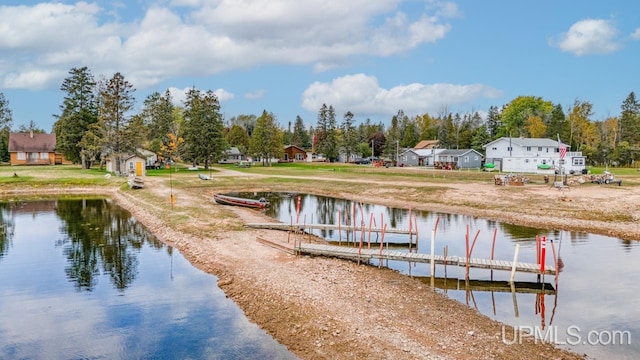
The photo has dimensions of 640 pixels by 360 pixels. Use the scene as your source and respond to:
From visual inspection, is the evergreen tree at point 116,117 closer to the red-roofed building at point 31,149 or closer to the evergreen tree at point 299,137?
the red-roofed building at point 31,149

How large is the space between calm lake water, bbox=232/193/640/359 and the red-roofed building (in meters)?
83.8

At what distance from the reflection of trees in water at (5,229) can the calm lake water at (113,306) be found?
0.20 m

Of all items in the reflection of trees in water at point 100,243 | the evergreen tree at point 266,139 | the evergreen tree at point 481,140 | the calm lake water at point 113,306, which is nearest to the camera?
the calm lake water at point 113,306

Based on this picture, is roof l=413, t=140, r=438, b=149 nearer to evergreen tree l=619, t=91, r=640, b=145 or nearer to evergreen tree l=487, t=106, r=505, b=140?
evergreen tree l=487, t=106, r=505, b=140

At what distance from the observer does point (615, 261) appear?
75.9 feet

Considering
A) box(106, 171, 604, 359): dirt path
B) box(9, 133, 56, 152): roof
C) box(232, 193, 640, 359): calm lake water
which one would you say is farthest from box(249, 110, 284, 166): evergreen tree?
box(106, 171, 604, 359): dirt path

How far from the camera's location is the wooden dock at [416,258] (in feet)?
64.3

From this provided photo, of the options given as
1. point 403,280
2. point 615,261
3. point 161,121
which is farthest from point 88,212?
point 161,121

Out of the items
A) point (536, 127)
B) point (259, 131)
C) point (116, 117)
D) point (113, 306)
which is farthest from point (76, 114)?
point (536, 127)

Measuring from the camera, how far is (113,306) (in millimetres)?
16938

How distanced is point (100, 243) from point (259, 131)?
75.4 metres

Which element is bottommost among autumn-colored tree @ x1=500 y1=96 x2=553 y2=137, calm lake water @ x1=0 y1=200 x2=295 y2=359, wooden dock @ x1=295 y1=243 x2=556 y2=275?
calm lake water @ x1=0 y1=200 x2=295 y2=359

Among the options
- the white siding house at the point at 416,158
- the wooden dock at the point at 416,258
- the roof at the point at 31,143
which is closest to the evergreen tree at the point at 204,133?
the roof at the point at 31,143

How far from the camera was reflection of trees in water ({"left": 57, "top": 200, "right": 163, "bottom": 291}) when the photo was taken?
21.2m
